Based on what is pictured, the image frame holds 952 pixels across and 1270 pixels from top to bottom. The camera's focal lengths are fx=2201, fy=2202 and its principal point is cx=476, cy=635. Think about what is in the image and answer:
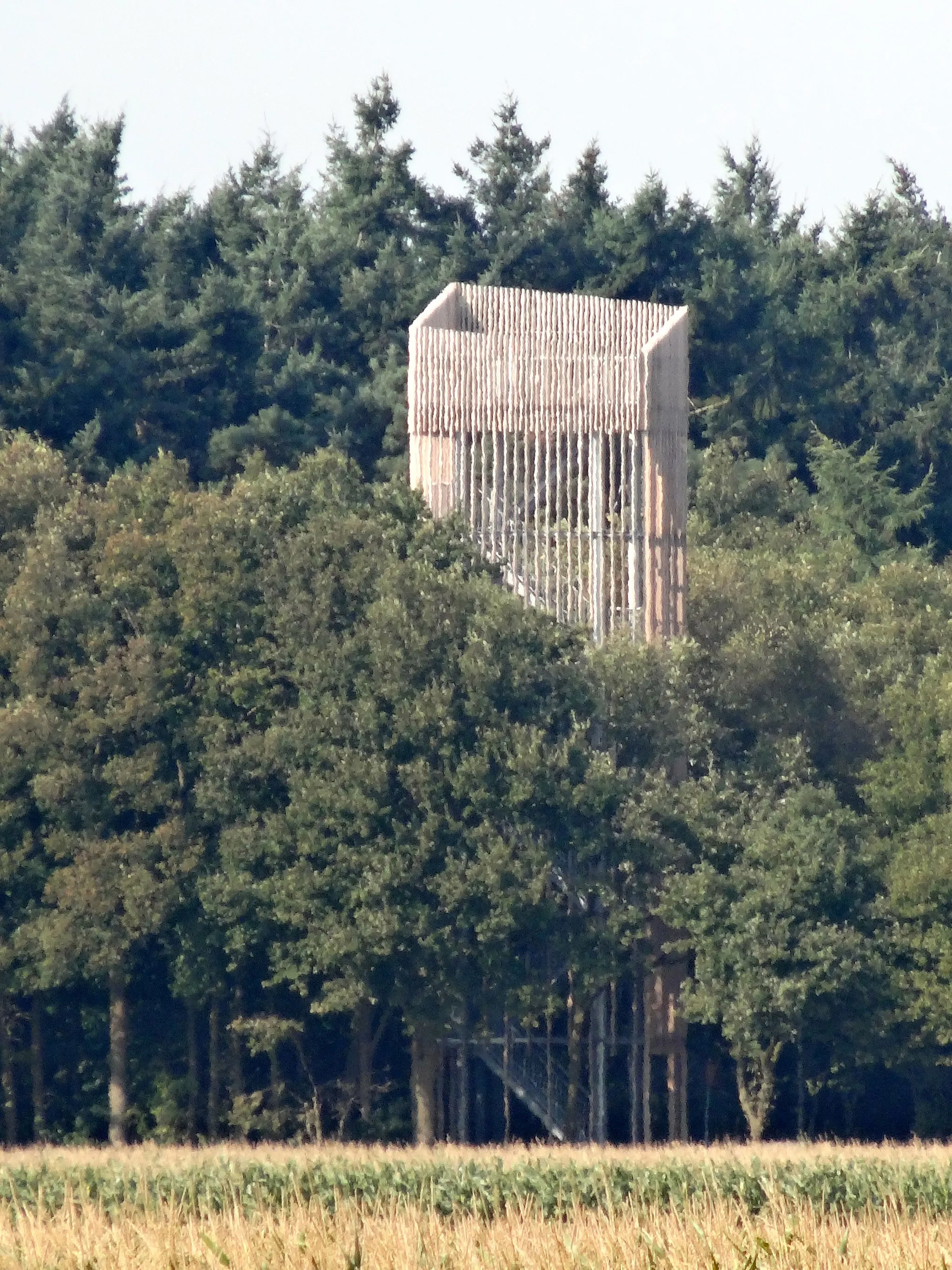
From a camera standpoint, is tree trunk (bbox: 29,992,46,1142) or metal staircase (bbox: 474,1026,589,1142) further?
tree trunk (bbox: 29,992,46,1142)

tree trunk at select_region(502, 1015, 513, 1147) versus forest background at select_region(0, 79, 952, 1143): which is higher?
forest background at select_region(0, 79, 952, 1143)

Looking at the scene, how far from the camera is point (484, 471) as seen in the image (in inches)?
1500

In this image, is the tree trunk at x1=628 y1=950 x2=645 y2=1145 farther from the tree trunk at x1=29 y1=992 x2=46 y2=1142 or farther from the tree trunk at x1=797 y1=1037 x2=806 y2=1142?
the tree trunk at x1=29 y1=992 x2=46 y2=1142

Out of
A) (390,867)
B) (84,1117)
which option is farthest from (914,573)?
(84,1117)

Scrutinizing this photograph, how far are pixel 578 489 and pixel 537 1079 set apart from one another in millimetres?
10438

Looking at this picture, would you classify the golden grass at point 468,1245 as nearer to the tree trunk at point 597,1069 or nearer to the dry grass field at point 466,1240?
the dry grass field at point 466,1240

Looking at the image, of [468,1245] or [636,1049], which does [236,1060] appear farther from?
[468,1245]

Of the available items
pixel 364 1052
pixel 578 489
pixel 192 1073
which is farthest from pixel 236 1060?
pixel 578 489

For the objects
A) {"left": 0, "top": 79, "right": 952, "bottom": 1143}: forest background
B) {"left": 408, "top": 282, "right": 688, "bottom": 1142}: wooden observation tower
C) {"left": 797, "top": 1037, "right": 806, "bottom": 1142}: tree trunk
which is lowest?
{"left": 797, "top": 1037, "right": 806, "bottom": 1142}: tree trunk

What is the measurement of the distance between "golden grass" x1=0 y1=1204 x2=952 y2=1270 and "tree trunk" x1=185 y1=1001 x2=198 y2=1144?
18298 millimetres

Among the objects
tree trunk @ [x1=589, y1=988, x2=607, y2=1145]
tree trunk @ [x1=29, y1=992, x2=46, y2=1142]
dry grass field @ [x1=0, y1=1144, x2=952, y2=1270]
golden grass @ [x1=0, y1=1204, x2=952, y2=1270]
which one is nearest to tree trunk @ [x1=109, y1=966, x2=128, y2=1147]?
tree trunk @ [x1=29, y1=992, x2=46, y2=1142]

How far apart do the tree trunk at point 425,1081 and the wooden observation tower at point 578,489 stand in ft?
2.95

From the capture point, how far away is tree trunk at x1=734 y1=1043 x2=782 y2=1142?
3800cm

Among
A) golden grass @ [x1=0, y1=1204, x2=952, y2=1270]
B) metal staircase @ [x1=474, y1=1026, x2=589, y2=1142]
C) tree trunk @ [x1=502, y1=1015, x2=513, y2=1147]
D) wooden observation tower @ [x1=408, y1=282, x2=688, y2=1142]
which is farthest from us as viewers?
tree trunk @ [x1=502, y1=1015, x2=513, y2=1147]
